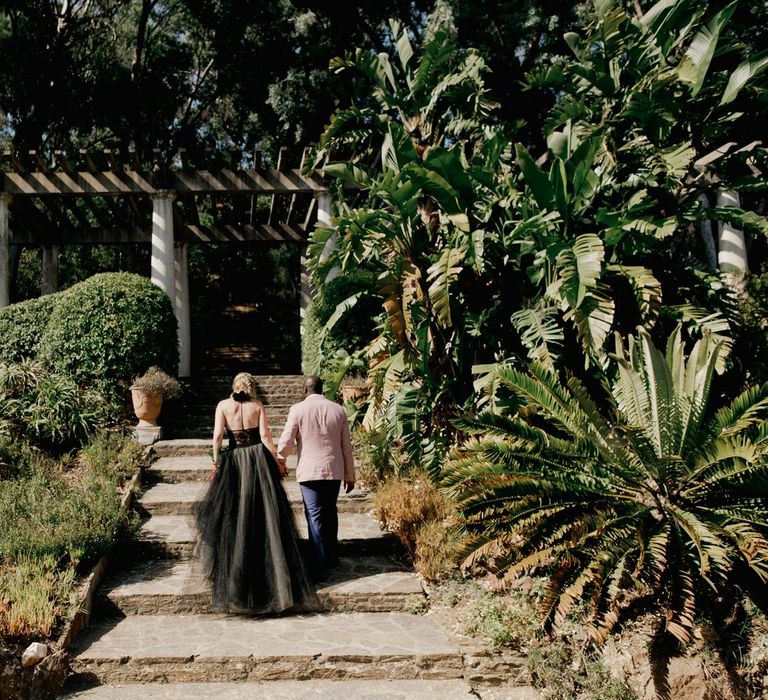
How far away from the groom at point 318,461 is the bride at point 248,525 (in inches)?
10.5

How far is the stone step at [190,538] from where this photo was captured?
22.0 feet

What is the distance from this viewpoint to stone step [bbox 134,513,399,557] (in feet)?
22.0

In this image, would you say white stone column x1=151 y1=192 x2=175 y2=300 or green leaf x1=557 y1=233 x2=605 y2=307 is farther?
white stone column x1=151 y1=192 x2=175 y2=300

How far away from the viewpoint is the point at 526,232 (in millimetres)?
6707

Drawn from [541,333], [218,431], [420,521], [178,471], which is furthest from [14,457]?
[541,333]

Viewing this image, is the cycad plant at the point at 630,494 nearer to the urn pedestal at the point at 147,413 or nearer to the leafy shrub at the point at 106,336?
the urn pedestal at the point at 147,413

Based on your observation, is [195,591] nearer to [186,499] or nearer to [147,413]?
[186,499]

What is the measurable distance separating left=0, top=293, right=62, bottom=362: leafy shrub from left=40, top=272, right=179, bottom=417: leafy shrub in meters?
0.19

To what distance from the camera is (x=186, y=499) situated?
25.3ft

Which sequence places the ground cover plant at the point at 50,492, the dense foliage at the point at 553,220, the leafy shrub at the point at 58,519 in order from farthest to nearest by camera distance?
the dense foliage at the point at 553,220, the leafy shrub at the point at 58,519, the ground cover plant at the point at 50,492

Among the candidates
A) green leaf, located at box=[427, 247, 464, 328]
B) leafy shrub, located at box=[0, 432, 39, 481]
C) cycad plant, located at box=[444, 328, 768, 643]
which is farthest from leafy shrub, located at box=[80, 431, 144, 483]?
cycad plant, located at box=[444, 328, 768, 643]

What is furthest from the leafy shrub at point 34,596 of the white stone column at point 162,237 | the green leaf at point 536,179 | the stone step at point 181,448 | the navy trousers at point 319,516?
the white stone column at point 162,237

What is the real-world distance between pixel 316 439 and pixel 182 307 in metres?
10.3

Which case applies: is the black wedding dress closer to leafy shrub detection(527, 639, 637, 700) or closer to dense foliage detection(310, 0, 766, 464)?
dense foliage detection(310, 0, 766, 464)
